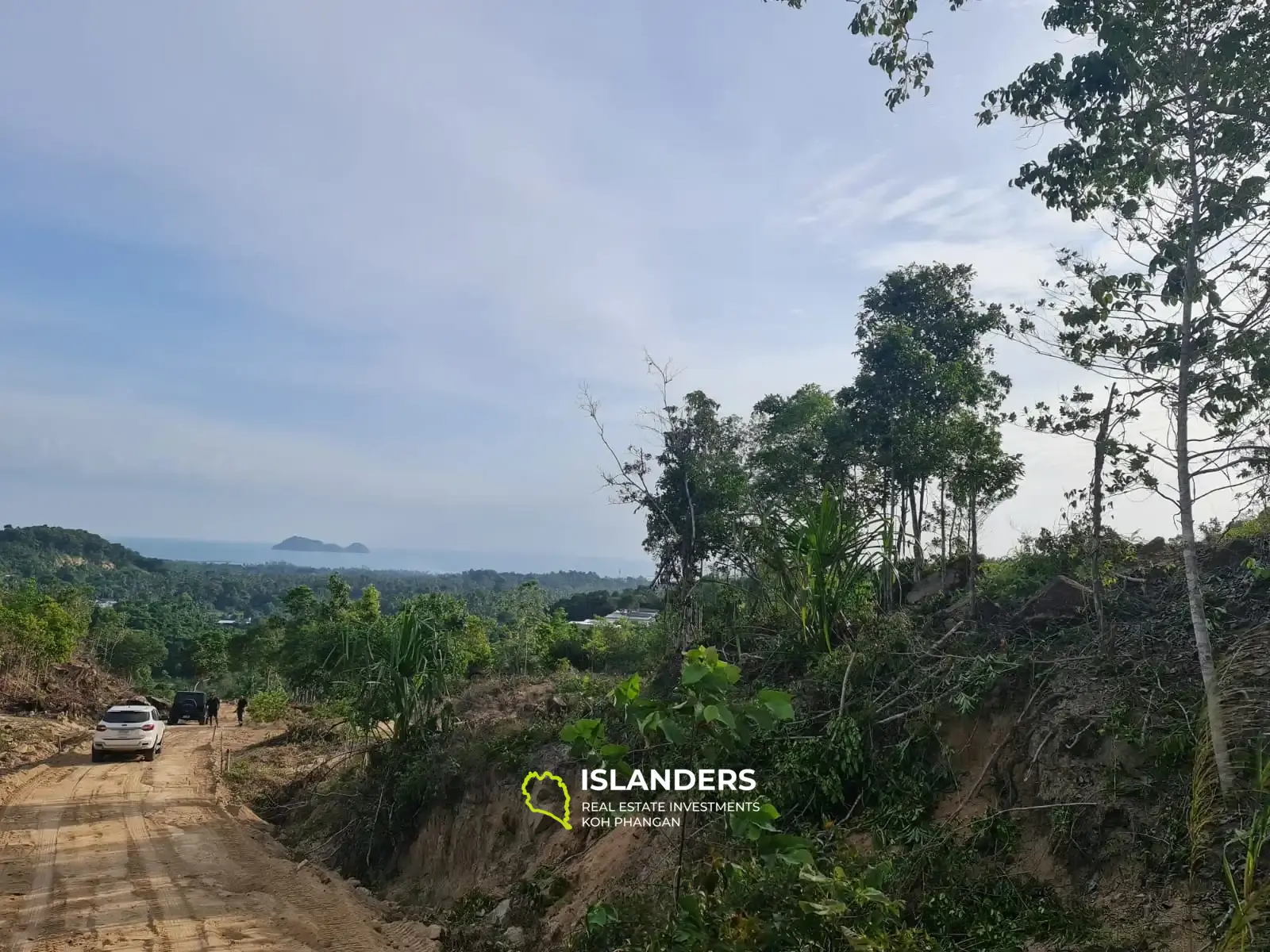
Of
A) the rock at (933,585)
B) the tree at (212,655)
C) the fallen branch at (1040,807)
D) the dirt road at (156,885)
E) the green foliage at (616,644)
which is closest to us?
the fallen branch at (1040,807)

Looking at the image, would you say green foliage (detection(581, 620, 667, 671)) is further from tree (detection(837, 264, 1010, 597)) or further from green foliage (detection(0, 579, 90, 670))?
green foliage (detection(0, 579, 90, 670))

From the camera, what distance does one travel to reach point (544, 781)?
9.63 meters

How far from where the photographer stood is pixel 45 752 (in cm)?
1911

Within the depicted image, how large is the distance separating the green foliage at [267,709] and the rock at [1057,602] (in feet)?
84.7

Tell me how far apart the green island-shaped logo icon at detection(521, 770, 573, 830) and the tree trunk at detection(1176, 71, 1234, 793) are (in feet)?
20.2

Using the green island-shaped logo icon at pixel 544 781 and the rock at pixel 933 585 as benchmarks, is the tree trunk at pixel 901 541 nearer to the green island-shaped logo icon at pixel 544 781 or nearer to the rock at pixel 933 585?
the rock at pixel 933 585

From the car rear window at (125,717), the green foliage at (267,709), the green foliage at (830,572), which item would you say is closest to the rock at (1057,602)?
the green foliage at (830,572)

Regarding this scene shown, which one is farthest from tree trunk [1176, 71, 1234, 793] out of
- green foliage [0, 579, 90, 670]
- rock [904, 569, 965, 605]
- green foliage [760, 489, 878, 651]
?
green foliage [0, 579, 90, 670]

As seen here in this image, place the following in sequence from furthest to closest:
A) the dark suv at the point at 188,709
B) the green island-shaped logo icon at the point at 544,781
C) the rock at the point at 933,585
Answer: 1. the dark suv at the point at 188,709
2. the rock at the point at 933,585
3. the green island-shaped logo icon at the point at 544,781

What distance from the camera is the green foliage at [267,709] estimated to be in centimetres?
2755

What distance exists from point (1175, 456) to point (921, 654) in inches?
122

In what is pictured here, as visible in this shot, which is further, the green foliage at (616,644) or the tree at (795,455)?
the green foliage at (616,644)

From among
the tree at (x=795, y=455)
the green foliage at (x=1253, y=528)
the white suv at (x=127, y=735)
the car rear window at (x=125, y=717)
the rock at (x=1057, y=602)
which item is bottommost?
the white suv at (x=127, y=735)

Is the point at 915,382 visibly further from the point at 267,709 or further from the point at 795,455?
the point at 267,709
